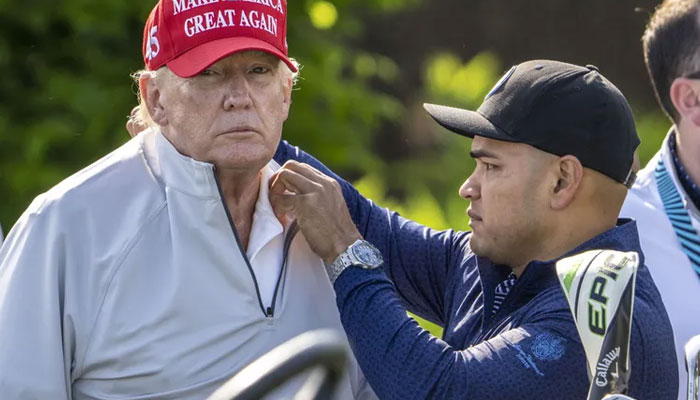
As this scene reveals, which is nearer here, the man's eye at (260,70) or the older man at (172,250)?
the older man at (172,250)

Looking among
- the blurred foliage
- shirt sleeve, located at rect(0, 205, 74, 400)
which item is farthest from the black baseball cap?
the blurred foliage

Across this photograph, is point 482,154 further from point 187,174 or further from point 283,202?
point 187,174

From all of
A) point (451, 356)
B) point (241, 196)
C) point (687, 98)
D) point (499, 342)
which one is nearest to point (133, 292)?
point (241, 196)

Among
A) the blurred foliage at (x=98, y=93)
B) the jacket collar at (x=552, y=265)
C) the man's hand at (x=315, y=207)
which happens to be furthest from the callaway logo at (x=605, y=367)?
the blurred foliage at (x=98, y=93)

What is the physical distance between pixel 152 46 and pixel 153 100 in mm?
137

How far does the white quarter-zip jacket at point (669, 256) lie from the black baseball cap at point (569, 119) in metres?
0.60

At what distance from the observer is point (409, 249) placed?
12.0 feet

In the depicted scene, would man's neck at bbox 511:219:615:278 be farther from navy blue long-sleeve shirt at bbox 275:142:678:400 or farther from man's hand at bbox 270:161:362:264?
man's hand at bbox 270:161:362:264

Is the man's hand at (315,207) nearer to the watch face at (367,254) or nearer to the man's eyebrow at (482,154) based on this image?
the watch face at (367,254)

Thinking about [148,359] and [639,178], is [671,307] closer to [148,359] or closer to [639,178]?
[639,178]

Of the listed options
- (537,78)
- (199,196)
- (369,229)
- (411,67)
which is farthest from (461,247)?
(411,67)

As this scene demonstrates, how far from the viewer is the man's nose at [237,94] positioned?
319cm

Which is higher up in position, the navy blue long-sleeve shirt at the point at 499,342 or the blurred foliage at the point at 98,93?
the blurred foliage at the point at 98,93

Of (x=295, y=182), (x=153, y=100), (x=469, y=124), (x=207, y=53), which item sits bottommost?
(x=295, y=182)
